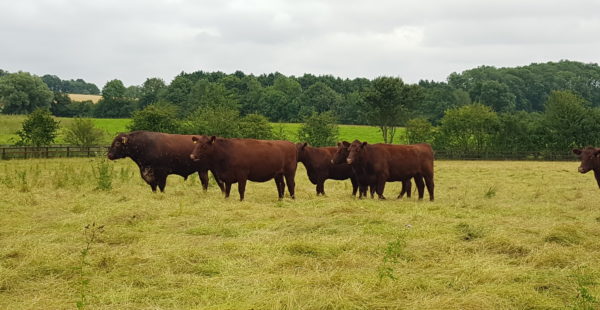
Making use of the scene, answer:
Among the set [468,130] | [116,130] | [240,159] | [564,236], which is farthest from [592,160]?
[116,130]

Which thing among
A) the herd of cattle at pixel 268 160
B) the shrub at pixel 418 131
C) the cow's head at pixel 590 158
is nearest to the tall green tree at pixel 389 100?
the shrub at pixel 418 131

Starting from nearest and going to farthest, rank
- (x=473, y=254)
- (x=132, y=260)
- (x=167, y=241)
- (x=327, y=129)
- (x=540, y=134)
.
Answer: (x=132, y=260) → (x=473, y=254) → (x=167, y=241) → (x=327, y=129) → (x=540, y=134)

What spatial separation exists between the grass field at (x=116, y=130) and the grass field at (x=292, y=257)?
137ft

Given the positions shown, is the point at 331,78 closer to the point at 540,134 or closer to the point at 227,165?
the point at 540,134

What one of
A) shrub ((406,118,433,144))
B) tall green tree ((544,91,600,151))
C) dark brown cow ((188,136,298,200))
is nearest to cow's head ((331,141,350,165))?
dark brown cow ((188,136,298,200))

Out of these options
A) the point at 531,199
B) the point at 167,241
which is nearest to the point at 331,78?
the point at 531,199

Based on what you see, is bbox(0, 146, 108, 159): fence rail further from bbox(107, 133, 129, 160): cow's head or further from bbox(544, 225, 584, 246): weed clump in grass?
bbox(544, 225, 584, 246): weed clump in grass

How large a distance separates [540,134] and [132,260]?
60.8m

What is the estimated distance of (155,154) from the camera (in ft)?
51.6

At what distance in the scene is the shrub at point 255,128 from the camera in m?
51.7

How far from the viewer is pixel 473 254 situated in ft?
23.9

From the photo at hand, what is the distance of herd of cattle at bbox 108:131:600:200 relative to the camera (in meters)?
14.3

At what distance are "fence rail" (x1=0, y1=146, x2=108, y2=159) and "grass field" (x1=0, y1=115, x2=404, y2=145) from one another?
8.42 metres

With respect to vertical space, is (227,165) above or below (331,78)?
below
